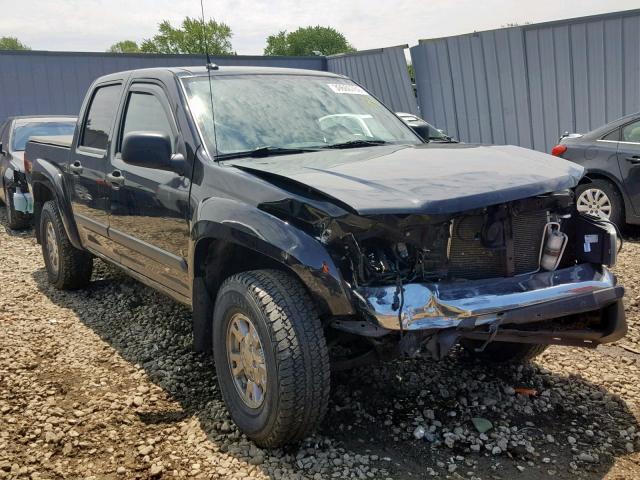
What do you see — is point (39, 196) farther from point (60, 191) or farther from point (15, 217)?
point (15, 217)

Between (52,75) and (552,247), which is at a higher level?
(52,75)

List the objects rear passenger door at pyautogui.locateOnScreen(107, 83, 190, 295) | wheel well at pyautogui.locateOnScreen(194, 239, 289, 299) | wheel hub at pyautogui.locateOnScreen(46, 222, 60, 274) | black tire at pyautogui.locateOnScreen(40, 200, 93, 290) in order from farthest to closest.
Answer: wheel hub at pyautogui.locateOnScreen(46, 222, 60, 274) < black tire at pyautogui.locateOnScreen(40, 200, 93, 290) < rear passenger door at pyautogui.locateOnScreen(107, 83, 190, 295) < wheel well at pyautogui.locateOnScreen(194, 239, 289, 299)

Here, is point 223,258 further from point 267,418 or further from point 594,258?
point 594,258

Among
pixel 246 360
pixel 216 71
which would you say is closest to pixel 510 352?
pixel 246 360

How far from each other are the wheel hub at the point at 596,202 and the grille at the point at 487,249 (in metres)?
4.72

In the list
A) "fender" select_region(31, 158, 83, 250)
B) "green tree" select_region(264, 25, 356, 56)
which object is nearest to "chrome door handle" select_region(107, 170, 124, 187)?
"fender" select_region(31, 158, 83, 250)

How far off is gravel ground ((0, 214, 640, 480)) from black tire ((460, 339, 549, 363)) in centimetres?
8

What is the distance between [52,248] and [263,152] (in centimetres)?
327

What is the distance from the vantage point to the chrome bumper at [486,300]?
8.13ft

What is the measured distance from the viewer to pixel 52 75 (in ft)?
50.5

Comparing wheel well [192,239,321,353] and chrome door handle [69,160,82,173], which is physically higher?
chrome door handle [69,160,82,173]

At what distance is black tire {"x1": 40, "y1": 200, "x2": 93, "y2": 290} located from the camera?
5445 millimetres

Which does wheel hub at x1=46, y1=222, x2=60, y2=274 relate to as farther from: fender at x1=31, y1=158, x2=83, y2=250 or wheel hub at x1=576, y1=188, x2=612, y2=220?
wheel hub at x1=576, y1=188, x2=612, y2=220

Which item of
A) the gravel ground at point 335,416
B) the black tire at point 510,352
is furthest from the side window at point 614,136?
the black tire at point 510,352
